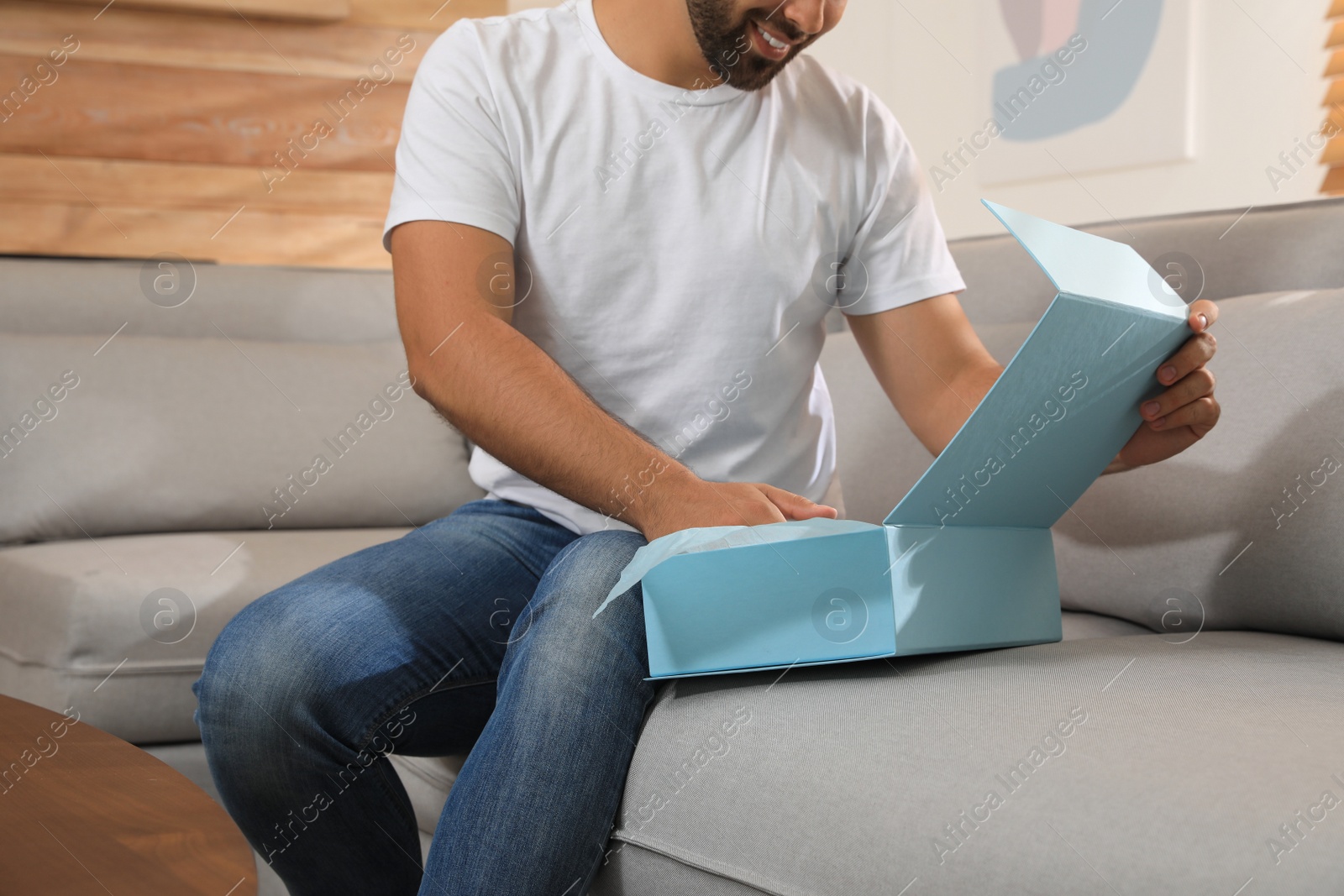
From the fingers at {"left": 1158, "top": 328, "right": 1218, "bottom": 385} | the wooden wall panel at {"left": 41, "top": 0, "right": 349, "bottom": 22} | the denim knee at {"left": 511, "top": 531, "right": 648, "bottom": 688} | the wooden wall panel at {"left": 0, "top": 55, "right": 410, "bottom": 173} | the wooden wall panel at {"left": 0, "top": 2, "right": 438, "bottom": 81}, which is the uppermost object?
the fingers at {"left": 1158, "top": 328, "right": 1218, "bottom": 385}

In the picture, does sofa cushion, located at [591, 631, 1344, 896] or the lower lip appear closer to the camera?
sofa cushion, located at [591, 631, 1344, 896]

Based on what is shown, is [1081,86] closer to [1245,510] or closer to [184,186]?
[1245,510]

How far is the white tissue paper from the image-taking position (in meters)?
0.68

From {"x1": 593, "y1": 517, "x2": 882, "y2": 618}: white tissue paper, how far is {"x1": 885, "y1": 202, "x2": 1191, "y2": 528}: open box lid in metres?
→ 0.04

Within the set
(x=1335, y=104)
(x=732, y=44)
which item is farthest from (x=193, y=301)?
(x=1335, y=104)

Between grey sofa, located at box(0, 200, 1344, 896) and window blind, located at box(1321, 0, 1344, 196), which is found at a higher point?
window blind, located at box(1321, 0, 1344, 196)

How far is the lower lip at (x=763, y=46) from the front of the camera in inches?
40.1

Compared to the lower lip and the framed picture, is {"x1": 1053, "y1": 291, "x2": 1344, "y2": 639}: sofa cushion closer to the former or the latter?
the lower lip

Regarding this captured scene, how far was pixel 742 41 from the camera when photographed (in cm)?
103

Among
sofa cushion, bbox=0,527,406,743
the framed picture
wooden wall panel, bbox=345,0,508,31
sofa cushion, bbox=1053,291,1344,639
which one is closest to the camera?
sofa cushion, bbox=1053,291,1344,639

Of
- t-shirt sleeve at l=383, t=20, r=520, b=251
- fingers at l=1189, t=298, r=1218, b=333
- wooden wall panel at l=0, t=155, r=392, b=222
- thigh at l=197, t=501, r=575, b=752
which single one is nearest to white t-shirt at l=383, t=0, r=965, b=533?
t-shirt sleeve at l=383, t=20, r=520, b=251

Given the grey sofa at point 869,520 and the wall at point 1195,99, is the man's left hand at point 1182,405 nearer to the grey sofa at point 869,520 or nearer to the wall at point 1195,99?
the grey sofa at point 869,520

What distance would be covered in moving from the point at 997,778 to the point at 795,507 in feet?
0.85

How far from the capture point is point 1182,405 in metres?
0.80
